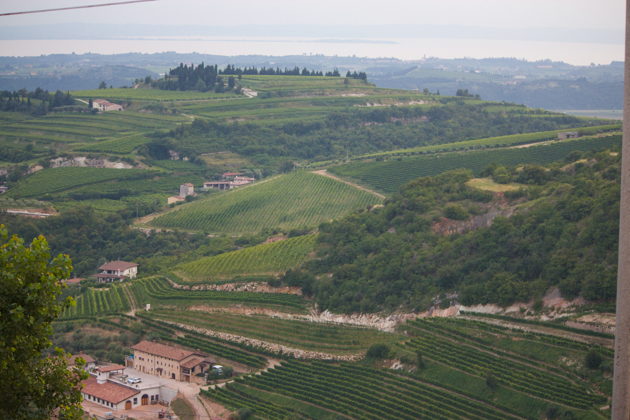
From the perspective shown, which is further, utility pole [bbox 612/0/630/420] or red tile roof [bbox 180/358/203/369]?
red tile roof [bbox 180/358/203/369]

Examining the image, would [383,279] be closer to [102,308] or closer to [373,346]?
[373,346]

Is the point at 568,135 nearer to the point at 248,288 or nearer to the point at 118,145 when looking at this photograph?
the point at 248,288

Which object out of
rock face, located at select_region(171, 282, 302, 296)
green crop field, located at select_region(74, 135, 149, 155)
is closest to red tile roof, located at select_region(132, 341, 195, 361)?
rock face, located at select_region(171, 282, 302, 296)

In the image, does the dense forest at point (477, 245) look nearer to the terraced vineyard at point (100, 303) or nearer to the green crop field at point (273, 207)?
the terraced vineyard at point (100, 303)

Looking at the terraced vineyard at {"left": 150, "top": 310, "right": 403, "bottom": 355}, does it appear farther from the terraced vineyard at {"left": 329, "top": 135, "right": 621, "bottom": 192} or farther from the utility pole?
the terraced vineyard at {"left": 329, "top": 135, "right": 621, "bottom": 192}

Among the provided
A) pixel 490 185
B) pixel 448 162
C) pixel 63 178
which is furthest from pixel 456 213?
pixel 63 178

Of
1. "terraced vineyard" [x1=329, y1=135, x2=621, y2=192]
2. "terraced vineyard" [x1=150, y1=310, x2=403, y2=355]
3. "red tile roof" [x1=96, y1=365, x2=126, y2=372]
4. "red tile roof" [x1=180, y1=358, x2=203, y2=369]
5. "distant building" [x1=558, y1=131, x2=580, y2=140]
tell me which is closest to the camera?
"terraced vineyard" [x1=150, y1=310, x2=403, y2=355]

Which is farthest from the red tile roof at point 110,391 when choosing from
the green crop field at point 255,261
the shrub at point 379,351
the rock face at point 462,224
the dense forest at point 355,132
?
the dense forest at point 355,132
